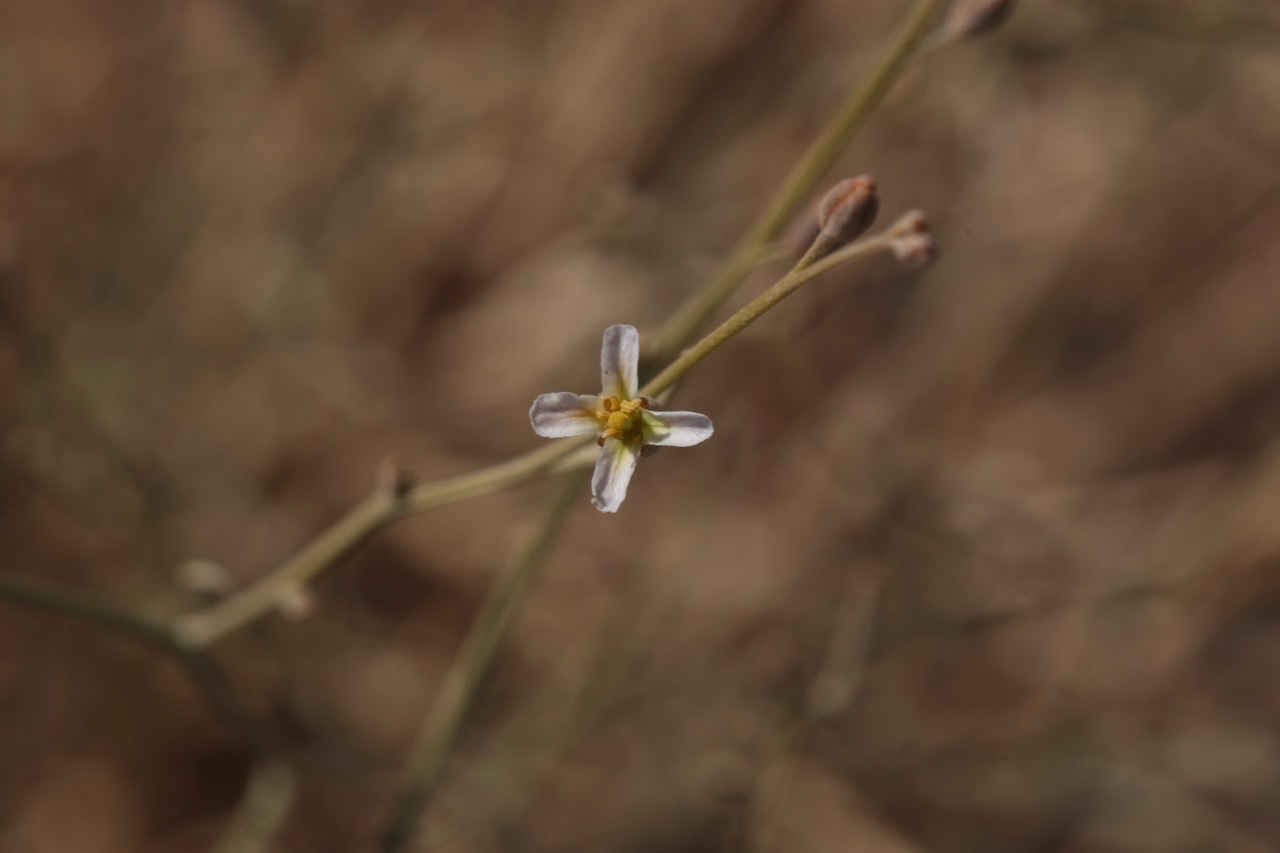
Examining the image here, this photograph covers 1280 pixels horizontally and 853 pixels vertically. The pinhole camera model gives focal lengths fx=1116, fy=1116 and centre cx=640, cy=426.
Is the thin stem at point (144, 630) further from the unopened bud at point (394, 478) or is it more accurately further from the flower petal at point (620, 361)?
the flower petal at point (620, 361)

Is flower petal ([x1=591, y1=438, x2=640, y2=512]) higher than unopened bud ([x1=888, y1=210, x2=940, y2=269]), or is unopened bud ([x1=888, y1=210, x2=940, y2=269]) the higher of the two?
unopened bud ([x1=888, y1=210, x2=940, y2=269])

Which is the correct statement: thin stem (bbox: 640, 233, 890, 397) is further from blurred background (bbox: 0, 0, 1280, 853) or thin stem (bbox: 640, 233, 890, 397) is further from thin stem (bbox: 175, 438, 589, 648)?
blurred background (bbox: 0, 0, 1280, 853)

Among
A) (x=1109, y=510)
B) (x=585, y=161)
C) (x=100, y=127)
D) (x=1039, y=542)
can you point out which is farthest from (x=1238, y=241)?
(x=100, y=127)

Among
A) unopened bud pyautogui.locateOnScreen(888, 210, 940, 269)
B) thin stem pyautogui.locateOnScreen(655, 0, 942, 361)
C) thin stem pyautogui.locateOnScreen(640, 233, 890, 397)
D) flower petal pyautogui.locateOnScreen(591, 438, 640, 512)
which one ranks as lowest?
flower petal pyautogui.locateOnScreen(591, 438, 640, 512)

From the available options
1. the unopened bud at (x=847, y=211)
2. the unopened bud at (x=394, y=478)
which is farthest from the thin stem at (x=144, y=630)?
the unopened bud at (x=847, y=211)

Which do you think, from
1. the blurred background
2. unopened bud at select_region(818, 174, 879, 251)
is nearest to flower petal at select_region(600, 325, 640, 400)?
unopened bud at select_region(818, 174, 879, 251)
